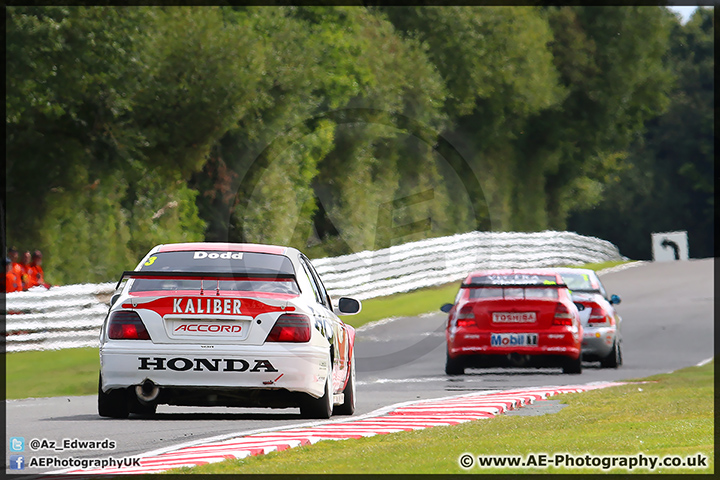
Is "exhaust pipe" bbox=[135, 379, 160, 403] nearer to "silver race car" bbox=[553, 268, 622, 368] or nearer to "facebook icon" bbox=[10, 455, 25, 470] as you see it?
"facebook icon" bbox=[10, 455, 25, 470]

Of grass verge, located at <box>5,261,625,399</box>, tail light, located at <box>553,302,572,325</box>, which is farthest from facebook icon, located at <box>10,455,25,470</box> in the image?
tail light, located at <box>553,302,572,325</box>

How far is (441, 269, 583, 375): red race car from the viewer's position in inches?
641

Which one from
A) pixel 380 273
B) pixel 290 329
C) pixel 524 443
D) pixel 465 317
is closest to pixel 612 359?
pixel 465 317

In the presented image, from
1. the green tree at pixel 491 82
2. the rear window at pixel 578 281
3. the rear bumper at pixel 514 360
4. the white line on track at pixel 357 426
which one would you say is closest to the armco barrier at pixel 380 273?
the rear bumper at pixel 514 360

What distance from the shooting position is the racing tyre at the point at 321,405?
10164mm

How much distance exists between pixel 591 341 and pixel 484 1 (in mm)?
36605

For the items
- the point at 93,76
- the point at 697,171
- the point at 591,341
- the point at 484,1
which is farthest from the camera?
the point at 697,171

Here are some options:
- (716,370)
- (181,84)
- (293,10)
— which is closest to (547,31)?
(293,10)

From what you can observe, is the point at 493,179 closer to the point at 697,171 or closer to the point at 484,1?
the point at 484,1

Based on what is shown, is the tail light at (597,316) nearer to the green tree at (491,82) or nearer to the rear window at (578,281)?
the rear window at (578,281)

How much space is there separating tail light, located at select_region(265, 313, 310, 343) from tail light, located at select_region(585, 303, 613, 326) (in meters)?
9.02

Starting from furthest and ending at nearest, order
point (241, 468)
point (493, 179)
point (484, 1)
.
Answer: point (493, 179) → point (484, 1) → point (241, 468)

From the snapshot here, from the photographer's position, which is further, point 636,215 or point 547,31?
point 636,215

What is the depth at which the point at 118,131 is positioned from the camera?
31.2 m
